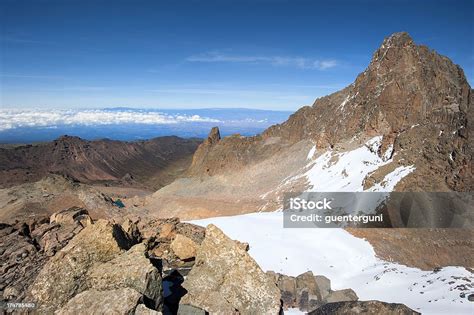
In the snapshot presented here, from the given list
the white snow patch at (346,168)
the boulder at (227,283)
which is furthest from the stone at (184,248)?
the white snow patch at (346,168)

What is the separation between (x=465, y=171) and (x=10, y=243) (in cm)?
3231

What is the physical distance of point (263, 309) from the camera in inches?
445

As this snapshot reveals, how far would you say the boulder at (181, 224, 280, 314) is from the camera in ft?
36.9

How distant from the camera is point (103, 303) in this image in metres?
9.16

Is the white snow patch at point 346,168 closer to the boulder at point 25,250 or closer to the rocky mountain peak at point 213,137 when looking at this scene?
the boulder at point 25,250

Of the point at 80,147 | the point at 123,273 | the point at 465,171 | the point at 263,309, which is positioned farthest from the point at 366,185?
the point at 80,147

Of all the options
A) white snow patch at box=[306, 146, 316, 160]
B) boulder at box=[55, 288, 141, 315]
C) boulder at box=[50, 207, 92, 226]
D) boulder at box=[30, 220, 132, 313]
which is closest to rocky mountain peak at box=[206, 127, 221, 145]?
white snow patch at box=[306, 146, 316, 160]

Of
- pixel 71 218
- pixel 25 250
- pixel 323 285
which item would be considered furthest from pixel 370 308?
pixel 71 218

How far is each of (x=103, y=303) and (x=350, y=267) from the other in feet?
61.0

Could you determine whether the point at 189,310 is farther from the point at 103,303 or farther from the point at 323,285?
the point at 323,285

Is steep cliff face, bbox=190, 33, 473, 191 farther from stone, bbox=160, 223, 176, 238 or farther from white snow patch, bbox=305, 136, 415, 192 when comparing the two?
stone, bbox=160, 223, 176, 238

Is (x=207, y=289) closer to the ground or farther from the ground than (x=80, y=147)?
farther from the ground

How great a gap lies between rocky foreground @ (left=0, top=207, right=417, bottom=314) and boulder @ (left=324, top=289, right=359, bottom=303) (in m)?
5.82

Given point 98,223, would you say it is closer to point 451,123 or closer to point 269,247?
point 269,247
